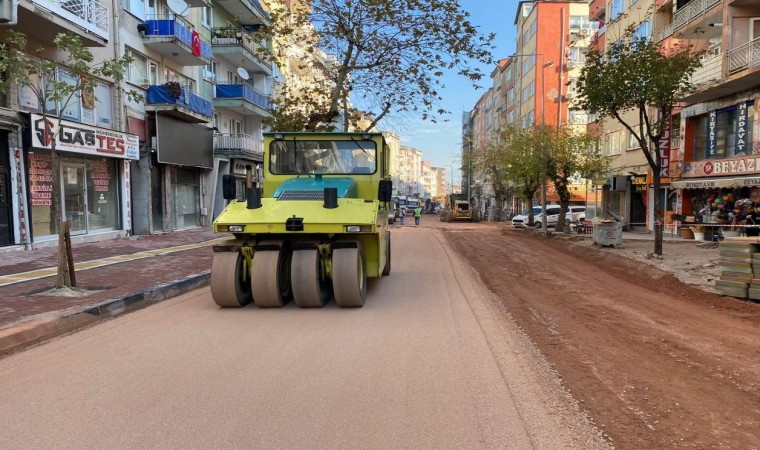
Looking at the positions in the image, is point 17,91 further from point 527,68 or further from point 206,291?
point 527,68

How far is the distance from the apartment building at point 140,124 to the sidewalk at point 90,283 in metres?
1.97

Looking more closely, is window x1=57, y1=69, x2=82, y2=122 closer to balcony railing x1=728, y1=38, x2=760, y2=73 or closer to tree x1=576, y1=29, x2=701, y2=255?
tree x1=576, y1=29, x2=701, y2=255

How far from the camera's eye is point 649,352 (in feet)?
18.7

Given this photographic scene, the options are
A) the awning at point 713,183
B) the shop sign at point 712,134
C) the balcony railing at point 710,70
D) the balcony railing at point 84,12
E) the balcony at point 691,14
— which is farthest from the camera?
the shop sign at point 712,134

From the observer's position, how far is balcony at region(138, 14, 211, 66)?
20797 mm

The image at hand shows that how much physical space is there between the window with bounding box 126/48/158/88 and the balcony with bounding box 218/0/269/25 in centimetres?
834

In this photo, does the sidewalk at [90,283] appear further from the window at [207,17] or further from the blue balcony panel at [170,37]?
the window at [207,17]

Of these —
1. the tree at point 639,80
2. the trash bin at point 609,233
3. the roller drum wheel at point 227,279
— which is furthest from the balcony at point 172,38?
the trash bin at point 609,233

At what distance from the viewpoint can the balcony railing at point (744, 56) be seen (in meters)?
17.1

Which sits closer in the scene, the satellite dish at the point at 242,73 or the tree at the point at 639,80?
the tree at the point at 639,80

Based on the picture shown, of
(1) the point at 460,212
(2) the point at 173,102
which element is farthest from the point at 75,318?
(1) the point at 460,212

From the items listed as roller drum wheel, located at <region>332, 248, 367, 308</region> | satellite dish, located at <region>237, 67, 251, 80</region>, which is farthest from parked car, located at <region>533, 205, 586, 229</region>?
roller drum wheel, located at <region>332, 248, 367, 308</region>

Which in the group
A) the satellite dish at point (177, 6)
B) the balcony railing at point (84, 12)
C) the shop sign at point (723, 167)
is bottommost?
the shop sign at point (723, 167)

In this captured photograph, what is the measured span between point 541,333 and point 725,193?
18.3 metres
